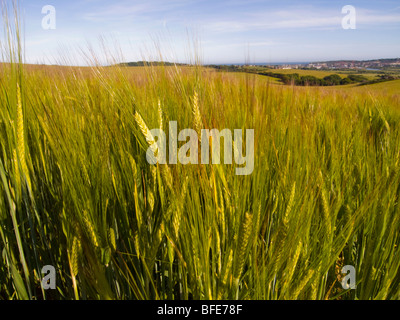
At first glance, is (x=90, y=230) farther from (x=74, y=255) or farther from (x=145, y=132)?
(x=145, y=132)

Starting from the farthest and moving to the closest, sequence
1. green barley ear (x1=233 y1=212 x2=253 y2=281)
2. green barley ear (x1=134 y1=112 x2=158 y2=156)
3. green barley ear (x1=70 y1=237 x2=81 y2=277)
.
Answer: green barley ear (x1=70 y1=237 x2=81 y2=277) → green barley ear (x1=134 y1=112 x2=158 y2=156) → green barley ear (x1=233 y1=212 x2=253 y2=281)

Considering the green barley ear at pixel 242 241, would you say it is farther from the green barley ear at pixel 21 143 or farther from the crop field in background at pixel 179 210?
the green barley ear at pixel 21 143

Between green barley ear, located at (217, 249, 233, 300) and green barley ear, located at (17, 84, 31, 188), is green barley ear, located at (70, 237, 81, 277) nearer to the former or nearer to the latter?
green barley ear, located at (17, 84, 31, 188)

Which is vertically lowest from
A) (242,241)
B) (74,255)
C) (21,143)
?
(74,255)

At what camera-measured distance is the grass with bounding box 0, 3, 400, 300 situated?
733 mm

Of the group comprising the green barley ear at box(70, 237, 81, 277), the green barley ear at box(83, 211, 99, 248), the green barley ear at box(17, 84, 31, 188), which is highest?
the green barley ear at box(17, 84, 31, 188)

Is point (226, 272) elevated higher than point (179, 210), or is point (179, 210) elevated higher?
point (179, 210)

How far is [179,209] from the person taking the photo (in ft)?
2.32

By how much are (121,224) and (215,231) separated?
470 millimetres

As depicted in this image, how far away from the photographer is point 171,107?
1158mm

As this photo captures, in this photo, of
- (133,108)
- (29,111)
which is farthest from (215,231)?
(29,111)

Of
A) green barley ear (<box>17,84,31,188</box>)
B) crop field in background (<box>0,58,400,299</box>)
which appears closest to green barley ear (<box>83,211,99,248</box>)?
crop field in background (<box>0,58,400,299</box>)

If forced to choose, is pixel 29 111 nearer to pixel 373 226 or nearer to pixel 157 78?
pixel 157 78

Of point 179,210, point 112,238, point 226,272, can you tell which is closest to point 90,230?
point 112,238
